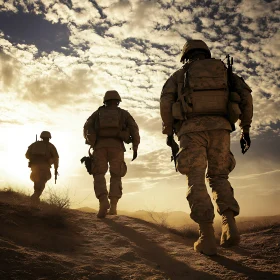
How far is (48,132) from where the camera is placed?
10.1 meters

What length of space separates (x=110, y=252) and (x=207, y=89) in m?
2.37

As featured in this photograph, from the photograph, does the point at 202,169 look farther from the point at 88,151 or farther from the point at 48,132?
the point at 48,132

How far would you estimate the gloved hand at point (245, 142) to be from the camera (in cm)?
400

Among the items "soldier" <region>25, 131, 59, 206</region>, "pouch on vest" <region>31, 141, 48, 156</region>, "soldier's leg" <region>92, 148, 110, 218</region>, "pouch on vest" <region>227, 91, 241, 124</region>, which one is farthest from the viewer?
"soldier" <region>25, 131, 59, 206</region>

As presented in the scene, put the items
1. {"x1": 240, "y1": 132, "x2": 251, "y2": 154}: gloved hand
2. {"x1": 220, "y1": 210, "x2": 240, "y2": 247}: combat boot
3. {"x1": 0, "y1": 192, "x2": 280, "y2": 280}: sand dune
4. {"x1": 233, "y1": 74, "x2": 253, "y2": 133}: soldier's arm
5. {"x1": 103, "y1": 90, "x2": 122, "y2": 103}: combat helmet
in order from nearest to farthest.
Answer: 1. {"x1": 0, "y1": 192, "x2": 280, "y2": 280}: sand dune
2. {"x1": 220, "y1": 210, "x2": 240, "y2": 247}: combat boot
3. {"x1": 233, "y1": 74, "x2": 253, "y2": 133}: soldier's arm
4. {"x1": 240, "y1": 132, "x2": 251, "y2": 154}: gloved hand
5. {"x1": 103, "y1": 90, "x2": 122, "y2": 103}: combat helmet

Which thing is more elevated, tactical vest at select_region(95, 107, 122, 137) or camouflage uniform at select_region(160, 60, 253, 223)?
tactical vest at select_region(95, 107, 122, 137)

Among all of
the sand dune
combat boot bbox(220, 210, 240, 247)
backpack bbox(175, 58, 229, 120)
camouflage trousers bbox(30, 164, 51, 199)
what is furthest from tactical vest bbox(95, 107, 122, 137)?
camouflage trousers bbox(30, 164, 51, 199)

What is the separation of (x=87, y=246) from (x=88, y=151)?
131 inches

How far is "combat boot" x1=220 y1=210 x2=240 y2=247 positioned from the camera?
118 inches

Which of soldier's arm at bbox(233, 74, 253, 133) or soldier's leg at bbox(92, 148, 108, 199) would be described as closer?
soldier's arm at bbox(233, 74, 253, 133)

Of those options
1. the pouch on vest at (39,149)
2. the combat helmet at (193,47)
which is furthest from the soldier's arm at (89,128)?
the pouch on vest at (39,149)

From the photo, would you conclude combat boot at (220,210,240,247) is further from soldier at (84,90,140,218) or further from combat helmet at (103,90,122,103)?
combat helmet at (103,90,122,103)

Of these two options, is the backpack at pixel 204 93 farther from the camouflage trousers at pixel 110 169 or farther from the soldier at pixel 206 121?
the camouflage trousers at pixel 110 169

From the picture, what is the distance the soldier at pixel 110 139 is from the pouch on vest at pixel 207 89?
2706mm
